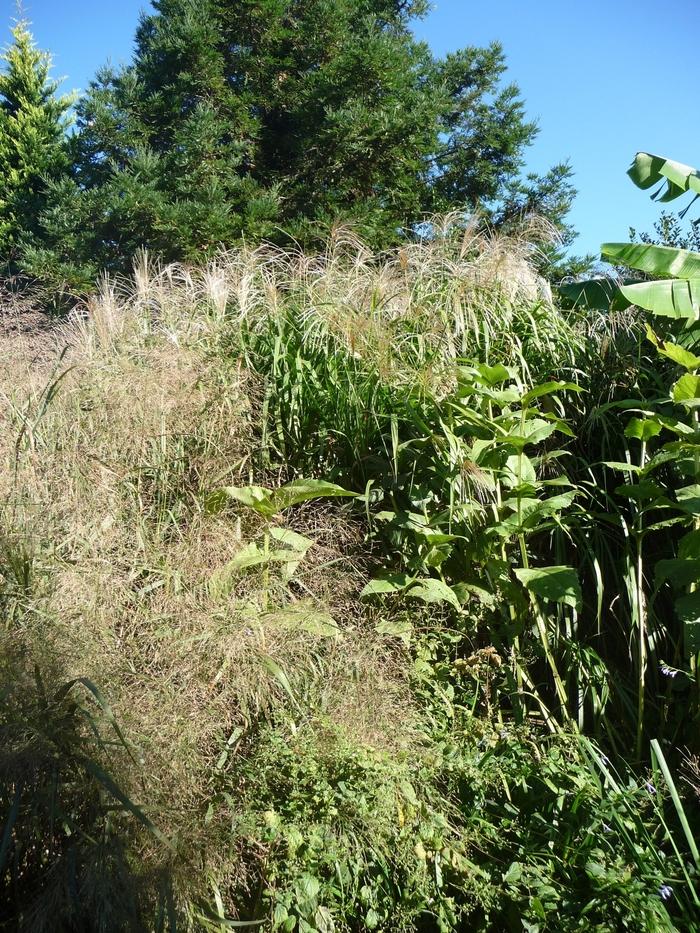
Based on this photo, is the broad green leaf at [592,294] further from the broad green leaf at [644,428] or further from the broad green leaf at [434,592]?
the broad green leaf at [434,592]

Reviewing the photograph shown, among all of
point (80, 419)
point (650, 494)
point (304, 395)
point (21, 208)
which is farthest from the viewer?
point (21, 208)

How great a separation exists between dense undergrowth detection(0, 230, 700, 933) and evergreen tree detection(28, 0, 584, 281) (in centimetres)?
572

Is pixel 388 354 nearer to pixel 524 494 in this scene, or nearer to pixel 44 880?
pixel 524 494

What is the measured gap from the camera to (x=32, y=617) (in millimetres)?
2781

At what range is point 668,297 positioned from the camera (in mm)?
4246

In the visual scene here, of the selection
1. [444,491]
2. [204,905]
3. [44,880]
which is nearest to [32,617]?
[44,880]

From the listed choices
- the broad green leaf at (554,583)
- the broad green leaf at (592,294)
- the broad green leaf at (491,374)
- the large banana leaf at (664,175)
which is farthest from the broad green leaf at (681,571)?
the large banana leaf at (664,175)

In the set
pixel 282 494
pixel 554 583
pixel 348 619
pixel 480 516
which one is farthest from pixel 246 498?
pixel 554 583

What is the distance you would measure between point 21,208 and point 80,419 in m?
10.0

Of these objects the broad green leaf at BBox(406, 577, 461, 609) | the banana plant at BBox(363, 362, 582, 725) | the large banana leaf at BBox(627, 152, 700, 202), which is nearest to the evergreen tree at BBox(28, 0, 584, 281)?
the large banana leaf at BBox(627, 152, 700, 202)

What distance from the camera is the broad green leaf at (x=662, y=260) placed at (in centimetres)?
459

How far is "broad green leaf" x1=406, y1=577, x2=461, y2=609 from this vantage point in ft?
10.7

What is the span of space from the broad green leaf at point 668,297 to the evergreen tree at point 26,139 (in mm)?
9597

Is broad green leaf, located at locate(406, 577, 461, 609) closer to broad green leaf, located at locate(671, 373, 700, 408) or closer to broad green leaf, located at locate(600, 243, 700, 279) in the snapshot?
broad green leaf, located at locate(671, 373, 700, 408)
